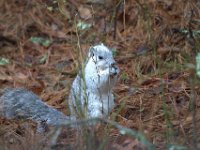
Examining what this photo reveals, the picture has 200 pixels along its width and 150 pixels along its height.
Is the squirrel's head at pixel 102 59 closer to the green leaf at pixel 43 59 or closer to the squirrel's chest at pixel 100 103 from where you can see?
the squirrel's chest at pixel 100 103

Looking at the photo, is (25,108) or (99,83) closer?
(99,83)

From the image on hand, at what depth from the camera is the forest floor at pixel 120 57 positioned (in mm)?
3889

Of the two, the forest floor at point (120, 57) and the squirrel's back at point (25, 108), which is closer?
the forest floor at point (120, 57)

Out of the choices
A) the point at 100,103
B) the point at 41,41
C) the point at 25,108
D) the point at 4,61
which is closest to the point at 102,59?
the point at 100,103

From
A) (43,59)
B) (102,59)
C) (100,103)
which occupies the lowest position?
(100,103)

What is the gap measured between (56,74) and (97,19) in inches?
41.7

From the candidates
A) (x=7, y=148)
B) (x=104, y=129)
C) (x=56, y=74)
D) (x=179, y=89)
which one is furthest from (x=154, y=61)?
(x=7, y=148)

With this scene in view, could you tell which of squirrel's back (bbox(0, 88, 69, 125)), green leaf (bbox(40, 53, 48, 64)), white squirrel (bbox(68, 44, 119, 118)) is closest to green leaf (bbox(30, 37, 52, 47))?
green leaf (bbox(40, 53, 48, 64))

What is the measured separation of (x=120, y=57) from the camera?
19.0 feet

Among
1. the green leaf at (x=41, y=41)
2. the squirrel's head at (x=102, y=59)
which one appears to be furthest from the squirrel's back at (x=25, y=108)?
the green leaf at (x=41, y=41)

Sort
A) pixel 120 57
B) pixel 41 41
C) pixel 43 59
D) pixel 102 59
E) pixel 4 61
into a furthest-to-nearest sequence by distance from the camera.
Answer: pixel 41 41, pixel 43 59, pixel 4 61, pixel 120 57, pixel 102 59

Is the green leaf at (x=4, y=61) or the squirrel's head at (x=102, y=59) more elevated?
the green leaf at (x=4, y=61)

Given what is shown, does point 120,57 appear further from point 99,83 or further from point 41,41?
point 99,83

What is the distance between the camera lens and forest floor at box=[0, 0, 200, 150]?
3889 mm
